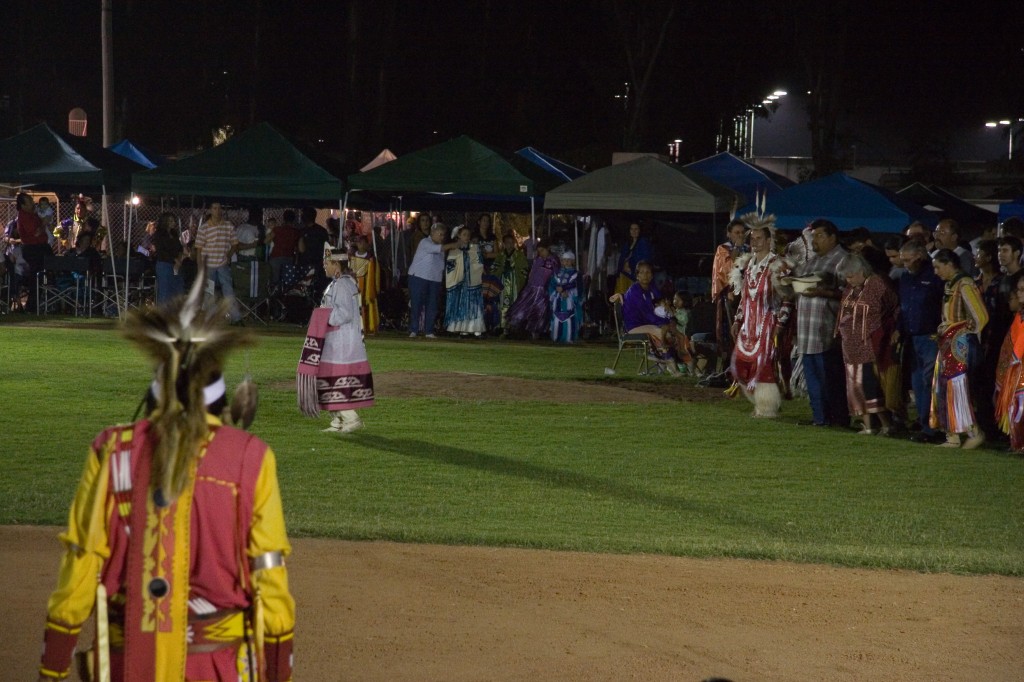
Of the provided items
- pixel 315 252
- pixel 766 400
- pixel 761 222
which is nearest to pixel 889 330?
pixel 761 222

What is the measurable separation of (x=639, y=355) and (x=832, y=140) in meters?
28.5

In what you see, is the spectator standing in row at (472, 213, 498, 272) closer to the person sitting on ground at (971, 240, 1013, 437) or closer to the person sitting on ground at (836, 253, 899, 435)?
the person sitting on ground at (836, 253, 899, 435)

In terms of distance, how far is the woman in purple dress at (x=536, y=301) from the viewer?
74.0 feet

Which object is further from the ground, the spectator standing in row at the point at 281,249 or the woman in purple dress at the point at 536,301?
the spectator standing in row at the point at 281,249

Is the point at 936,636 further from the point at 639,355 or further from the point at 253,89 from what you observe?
the point at 253,89

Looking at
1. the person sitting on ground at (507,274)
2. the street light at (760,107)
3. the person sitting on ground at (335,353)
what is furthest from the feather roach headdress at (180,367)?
the street light at (760,107)

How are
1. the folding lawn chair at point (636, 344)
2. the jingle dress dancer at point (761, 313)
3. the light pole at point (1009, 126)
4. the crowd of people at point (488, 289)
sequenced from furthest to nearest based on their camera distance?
the light pole at point (1009, 126), the crowd of people at point (488, 289), the folding lawn chair at point (636, 344), the jingle dress dancer at point (761, 313)

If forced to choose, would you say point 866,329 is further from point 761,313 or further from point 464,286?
point 464,286

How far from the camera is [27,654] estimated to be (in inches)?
231

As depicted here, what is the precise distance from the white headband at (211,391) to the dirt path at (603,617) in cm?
236

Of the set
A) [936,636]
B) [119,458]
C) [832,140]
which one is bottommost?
[936,636]

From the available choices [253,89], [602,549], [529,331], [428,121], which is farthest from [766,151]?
[602,549]

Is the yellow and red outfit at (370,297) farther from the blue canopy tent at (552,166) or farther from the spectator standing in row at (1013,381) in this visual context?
the spectator standing in row at (1013,381)

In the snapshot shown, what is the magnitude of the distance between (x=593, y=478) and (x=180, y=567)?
747 centimetres
